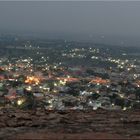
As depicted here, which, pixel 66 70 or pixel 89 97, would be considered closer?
pixel 89 97

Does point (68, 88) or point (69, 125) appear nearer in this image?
point (69, 125)

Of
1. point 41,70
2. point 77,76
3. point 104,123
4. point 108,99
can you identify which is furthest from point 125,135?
point 41,70

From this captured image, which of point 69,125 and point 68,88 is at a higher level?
point 69,125

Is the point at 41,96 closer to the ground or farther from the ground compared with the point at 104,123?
closer to the ground

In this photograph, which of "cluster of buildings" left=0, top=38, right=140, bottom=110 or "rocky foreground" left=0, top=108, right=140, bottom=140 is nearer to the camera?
"rocky foreground" left=0, top=108, right=140, bottom=140

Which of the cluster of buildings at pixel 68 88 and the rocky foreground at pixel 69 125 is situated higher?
the rocky foreground at pixel 69 125

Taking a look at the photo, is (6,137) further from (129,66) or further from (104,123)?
(129,66)

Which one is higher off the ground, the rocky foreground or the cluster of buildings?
the rocky foreground

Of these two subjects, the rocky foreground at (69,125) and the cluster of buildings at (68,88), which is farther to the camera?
the cluster of buildings at (68,88)
